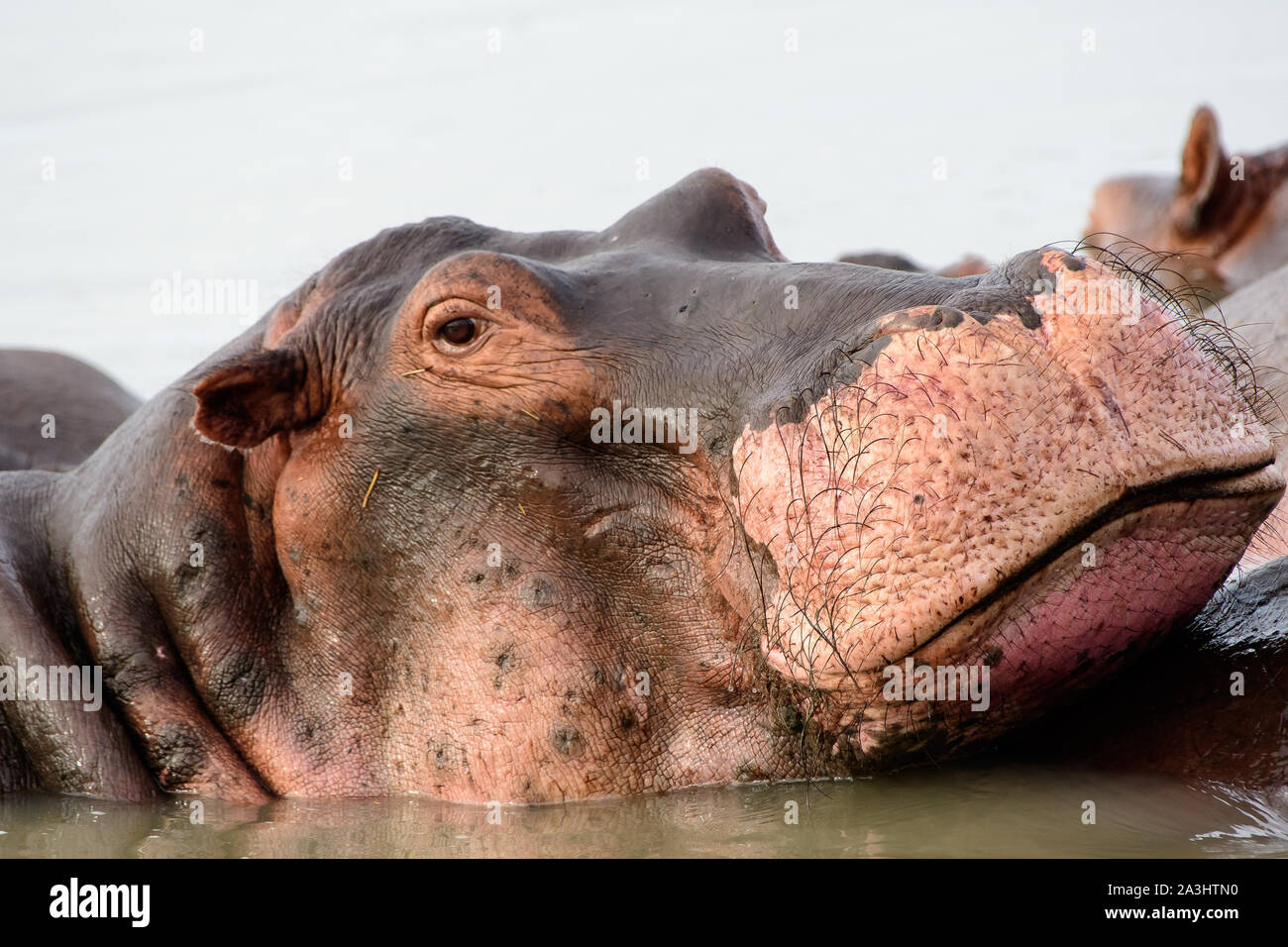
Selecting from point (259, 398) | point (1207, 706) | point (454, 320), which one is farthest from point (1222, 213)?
point (259, 398)

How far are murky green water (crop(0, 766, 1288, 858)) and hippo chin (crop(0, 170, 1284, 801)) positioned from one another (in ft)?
0.29

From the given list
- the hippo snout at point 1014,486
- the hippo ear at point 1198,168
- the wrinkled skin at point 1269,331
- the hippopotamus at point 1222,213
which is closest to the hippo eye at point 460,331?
the hippo snout at point 1014,486

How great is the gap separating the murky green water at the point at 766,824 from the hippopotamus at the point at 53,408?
3.25 meters

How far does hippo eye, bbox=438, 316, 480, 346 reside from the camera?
3.91 m

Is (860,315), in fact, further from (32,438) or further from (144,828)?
(32,438)

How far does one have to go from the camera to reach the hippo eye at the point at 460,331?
12.8ft

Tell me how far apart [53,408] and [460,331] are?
4.59 metres

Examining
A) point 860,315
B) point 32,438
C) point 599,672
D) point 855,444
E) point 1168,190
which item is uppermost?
point 1168,190

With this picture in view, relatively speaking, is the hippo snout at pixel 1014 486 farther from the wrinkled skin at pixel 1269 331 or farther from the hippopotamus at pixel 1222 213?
the hippopotamus at pixel 1222 213

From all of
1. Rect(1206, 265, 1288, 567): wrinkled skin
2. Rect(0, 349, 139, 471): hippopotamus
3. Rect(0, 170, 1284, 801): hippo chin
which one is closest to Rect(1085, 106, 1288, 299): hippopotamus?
Rect(1206, 265, 1288, 567): wrinkled skin

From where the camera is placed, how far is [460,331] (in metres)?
3.92

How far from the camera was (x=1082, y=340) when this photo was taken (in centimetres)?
313

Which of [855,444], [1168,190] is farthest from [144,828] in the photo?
[1168,190]
